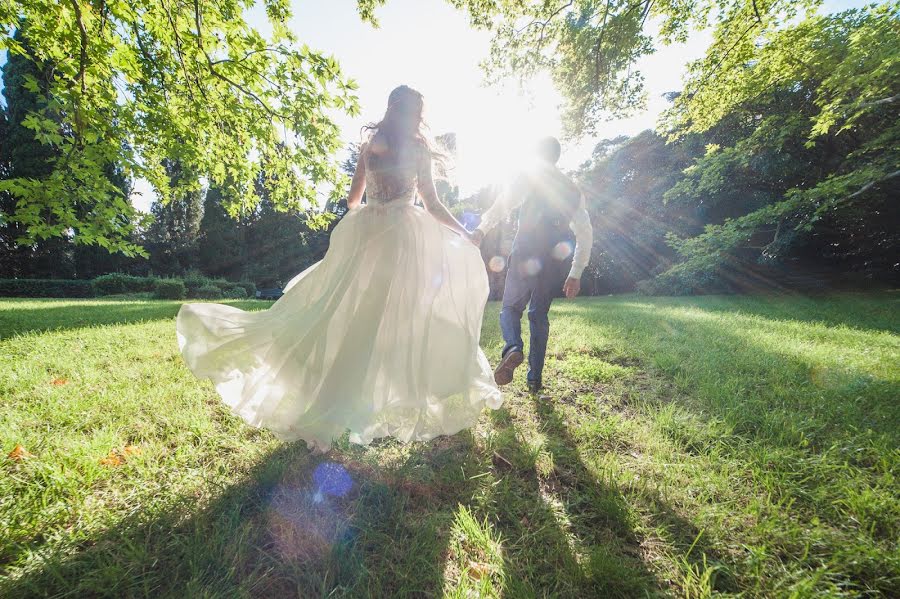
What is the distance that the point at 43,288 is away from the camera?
1847 centimetres

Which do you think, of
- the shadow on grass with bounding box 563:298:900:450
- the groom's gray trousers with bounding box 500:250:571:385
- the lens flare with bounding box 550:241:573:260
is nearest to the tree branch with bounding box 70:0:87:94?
the groom's gray trousers with bounding box 500:250:571:385

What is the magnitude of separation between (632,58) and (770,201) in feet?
40.3

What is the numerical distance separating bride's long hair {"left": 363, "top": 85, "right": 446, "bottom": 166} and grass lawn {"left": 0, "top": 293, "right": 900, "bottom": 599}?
223cm

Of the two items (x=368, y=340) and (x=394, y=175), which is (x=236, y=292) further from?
(x=368, y=340)

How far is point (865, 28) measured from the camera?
8297 millimetres

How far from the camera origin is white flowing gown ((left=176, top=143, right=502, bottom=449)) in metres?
2.14

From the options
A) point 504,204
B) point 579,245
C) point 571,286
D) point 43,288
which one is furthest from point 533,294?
point 43,288

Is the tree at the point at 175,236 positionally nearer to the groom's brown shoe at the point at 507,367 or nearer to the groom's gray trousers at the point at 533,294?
the groom's gray trousers at the point at 533,294

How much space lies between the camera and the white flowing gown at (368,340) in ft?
7.02

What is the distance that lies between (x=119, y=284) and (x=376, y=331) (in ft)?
81.8

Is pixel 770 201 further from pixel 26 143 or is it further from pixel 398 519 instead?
pixel 26 143

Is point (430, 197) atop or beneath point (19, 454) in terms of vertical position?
atop

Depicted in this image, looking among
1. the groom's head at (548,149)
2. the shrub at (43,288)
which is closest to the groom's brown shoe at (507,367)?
the groom's head at (548,149)

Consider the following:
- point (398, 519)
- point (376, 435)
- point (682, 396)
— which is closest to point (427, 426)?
point (376, 435)
